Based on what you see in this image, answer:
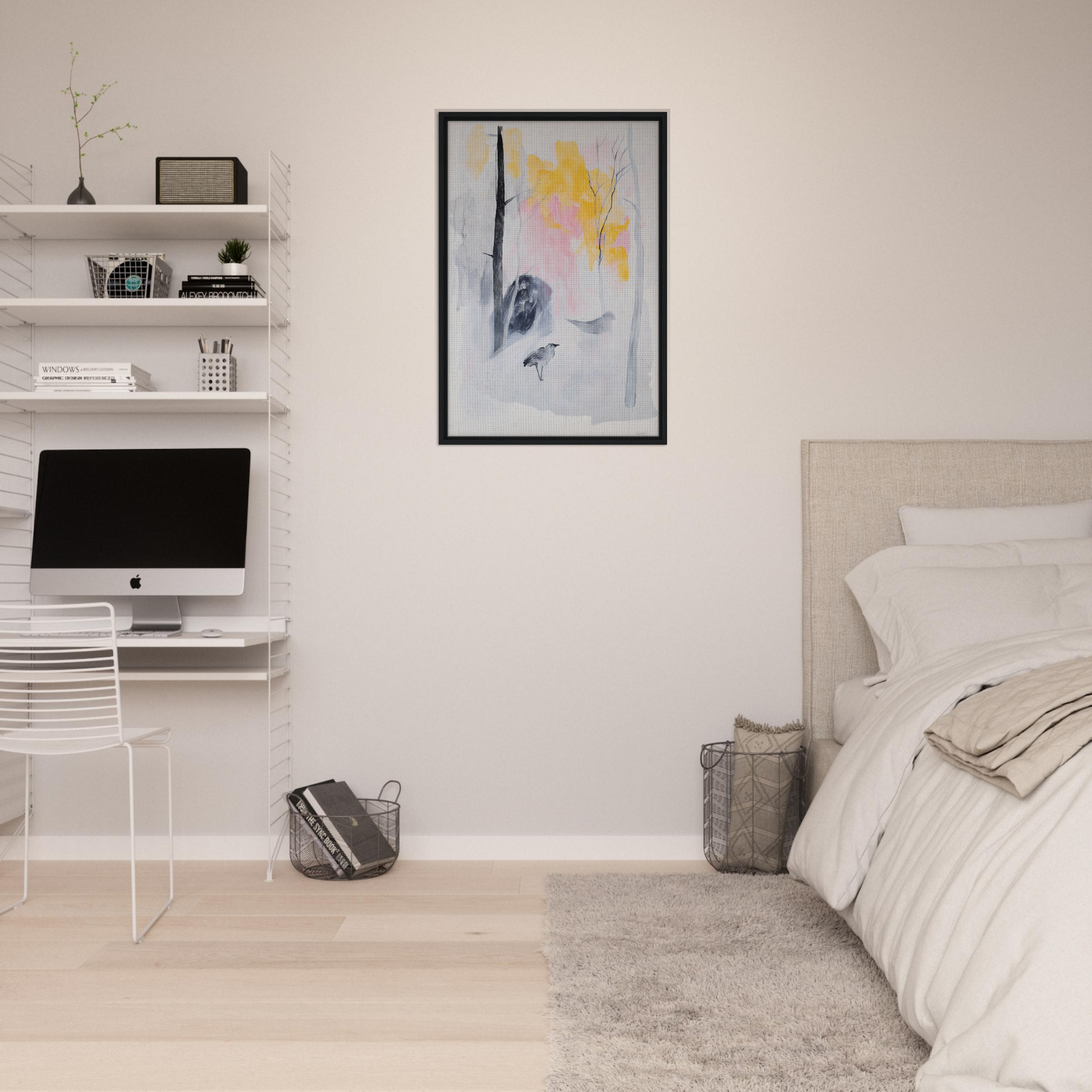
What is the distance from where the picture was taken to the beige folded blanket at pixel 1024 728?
5.21ft

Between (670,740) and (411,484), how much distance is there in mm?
1172

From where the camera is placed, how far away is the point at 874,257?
122 inches

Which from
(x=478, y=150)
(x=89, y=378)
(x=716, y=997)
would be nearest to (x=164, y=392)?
(x=89, y=378)

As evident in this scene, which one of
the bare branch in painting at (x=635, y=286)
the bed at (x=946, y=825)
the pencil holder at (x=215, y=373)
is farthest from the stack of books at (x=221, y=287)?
the bed at (x=946, y=825)

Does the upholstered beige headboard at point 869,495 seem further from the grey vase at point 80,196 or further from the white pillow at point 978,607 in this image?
the grey vase at point 80,196

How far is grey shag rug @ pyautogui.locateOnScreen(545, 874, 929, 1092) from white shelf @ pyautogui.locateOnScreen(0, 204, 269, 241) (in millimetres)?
2214

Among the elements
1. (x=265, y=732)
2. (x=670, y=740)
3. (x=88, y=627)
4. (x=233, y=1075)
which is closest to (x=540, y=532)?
(x=670, y=740)

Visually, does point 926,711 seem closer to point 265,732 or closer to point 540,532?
point 540,532

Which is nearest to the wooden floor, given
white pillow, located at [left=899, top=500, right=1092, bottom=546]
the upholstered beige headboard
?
the upholstered beige headboard

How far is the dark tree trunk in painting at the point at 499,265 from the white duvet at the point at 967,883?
165 cm

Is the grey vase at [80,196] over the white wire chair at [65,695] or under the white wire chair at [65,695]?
over

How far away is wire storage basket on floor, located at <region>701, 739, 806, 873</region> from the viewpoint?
284cm

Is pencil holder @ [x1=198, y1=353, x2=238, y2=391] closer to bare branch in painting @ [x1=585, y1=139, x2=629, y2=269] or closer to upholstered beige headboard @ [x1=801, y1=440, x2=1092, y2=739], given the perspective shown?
bare branch in painting @ [x1=585, y1=139, x2=629, y2=269]

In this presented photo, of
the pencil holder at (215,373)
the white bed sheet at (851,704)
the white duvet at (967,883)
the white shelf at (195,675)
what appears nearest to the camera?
the white duvet at (967,883)
